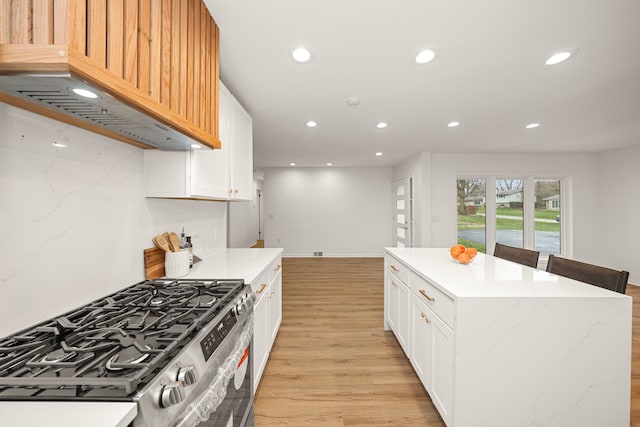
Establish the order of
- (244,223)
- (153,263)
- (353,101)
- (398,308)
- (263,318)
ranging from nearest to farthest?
(153,263)
(263,318)
(398,308)
(353,101)
(244,223)

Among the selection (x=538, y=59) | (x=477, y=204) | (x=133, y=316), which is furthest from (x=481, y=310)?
(x=477, y=204)

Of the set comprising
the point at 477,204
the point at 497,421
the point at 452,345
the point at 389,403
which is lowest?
the point at 389,403

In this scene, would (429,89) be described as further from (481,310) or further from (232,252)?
(232,252)

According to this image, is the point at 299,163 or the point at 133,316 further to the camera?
the point at 299,163

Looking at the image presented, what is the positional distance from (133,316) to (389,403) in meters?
1.64

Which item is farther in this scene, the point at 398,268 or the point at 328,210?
the point at 328,210

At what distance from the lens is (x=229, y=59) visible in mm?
1880

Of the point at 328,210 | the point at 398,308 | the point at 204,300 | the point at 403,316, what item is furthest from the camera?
the point at 328,210

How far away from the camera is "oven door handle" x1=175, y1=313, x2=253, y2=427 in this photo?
0.74 metres

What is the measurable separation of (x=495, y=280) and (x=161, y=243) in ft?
6.87

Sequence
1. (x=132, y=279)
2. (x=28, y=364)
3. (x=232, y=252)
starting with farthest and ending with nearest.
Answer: (x=232, y=252) → (x=132, y=279) → (x=28, y=364)

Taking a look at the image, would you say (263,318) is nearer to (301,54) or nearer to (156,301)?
(156,301)

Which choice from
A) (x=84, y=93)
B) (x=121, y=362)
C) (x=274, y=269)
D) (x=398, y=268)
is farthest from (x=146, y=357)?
(x=398, y=268)

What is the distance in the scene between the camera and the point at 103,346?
0.75 meters
